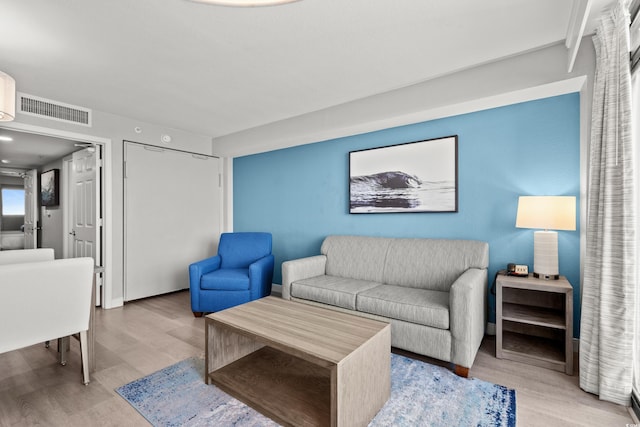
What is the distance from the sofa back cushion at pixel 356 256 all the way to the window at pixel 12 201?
24.6 ft

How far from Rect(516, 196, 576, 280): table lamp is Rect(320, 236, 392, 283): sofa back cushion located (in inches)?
48.7

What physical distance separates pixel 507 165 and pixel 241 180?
12.0 ft

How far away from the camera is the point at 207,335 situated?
1954 mm

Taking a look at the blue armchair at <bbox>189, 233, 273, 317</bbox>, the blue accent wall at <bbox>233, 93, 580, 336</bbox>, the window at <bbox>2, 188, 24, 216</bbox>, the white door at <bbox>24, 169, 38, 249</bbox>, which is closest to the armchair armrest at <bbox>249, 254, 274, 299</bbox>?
the blue armchair at <bbox>189, 233, 273, 317</bbox>

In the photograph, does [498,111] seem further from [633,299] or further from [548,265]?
[633,299]

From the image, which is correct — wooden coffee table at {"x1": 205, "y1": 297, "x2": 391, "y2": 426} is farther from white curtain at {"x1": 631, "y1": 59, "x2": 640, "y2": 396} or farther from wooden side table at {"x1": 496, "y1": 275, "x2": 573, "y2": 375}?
white curtain at {"x1": 631, "y1": 59, "x2": 640, "y2": 396}

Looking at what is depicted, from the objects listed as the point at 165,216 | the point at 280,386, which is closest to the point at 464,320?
the point at 280,386

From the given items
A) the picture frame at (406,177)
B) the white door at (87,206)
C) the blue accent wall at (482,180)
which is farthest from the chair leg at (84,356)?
the picture frame at (406,177)

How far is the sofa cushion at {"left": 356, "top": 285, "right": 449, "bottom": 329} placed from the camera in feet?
7.01

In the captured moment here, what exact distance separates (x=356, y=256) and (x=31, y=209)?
23.4 feet

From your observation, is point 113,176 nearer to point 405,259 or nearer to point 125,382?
point 125,382

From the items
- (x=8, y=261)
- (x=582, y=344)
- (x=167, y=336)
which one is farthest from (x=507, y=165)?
(x=8, y=261)

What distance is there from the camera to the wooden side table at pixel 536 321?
2.07 meters

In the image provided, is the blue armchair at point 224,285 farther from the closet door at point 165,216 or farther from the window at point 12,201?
the window at point 12,201
